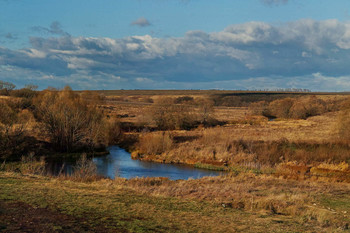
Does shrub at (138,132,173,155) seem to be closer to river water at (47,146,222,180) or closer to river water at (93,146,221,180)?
river water at (93,146,221,180)

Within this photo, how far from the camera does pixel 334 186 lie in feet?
69.7

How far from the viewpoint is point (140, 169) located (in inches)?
1254

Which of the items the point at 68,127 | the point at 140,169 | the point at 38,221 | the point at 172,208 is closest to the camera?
the point at 38,221

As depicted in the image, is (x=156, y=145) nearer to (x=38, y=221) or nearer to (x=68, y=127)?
(x=68, y=127)

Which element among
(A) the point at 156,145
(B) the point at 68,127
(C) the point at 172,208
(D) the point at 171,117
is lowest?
(A) the point at 156,145

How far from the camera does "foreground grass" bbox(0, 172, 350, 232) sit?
34.1ft

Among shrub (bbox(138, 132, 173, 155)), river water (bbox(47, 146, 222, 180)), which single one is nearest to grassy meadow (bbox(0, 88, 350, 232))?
shrub (bbox(138, 132, 173, 155))

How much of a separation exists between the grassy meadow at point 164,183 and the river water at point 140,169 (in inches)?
72.0

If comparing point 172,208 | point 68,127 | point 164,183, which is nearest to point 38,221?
point 172,208

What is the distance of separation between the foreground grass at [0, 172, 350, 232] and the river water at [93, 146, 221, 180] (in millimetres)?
11662

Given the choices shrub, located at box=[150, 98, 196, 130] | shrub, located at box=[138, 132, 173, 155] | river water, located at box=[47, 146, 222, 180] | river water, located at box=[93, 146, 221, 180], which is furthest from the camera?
shrub, located at box=[150, 98, 196, 130]

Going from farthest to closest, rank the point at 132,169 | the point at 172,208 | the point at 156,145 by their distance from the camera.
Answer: the point at 156,145
the point at 132,169
the point at 172,208

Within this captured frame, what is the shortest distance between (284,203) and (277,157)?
827 inches

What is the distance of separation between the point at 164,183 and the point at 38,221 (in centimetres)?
1166
